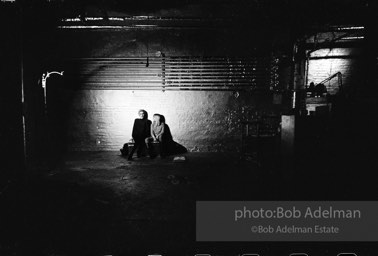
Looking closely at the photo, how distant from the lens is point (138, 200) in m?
5.76

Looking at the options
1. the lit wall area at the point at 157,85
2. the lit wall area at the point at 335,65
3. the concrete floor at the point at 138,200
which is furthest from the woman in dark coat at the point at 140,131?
the lit wall area at the point at 335,65

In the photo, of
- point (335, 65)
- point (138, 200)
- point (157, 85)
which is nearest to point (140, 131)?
point (157, 85)

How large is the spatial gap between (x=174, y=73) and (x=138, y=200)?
7.28 m

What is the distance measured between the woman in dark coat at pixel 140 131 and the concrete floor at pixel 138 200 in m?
1.12

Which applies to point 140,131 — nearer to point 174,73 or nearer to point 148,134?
point 148,134

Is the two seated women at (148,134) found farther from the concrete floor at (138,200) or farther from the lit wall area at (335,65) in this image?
the lit wall area at (335,65)

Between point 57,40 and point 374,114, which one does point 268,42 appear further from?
point 57,40

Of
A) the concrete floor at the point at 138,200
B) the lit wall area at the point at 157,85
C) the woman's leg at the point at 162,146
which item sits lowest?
the concrete floor at the point at 138,200

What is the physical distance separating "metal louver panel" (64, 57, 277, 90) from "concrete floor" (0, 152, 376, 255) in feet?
12.5

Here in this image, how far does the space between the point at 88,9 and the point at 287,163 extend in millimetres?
10224

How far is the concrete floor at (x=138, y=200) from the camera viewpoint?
4027mm

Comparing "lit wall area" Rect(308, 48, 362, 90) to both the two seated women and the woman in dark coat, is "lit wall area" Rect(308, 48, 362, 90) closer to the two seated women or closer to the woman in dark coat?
the two seated women

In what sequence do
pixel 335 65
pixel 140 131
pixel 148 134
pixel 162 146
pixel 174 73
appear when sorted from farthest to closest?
pixel 335 65
pixel 174 73
pixel 148 134
pixel 140 131
pixel 162 146

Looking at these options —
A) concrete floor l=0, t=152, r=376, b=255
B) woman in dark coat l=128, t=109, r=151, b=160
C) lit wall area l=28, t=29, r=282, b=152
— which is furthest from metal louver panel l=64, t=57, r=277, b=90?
concrete floor l=0, t=152, r=376, b=255
